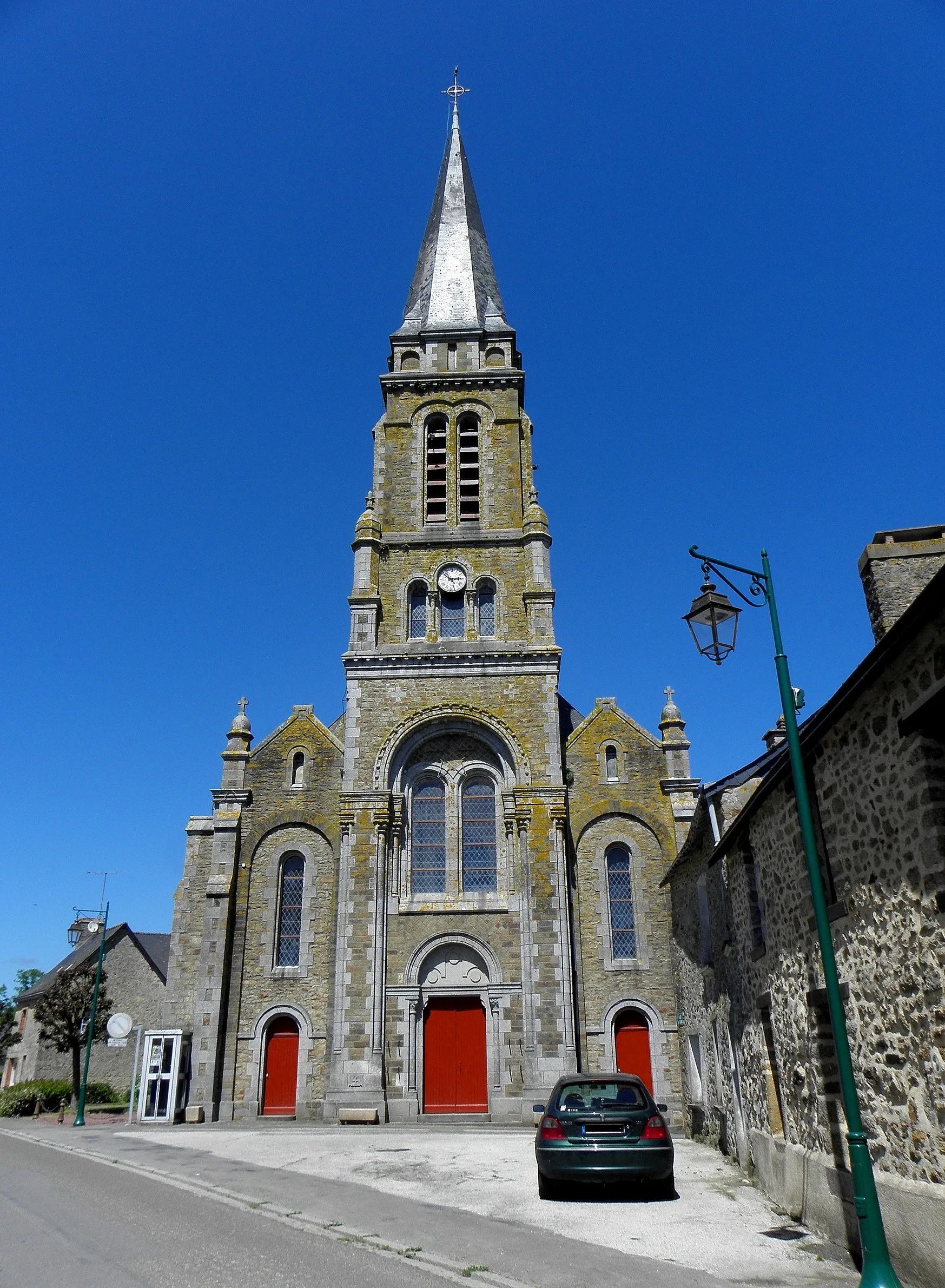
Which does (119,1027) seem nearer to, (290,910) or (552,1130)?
(290,910)

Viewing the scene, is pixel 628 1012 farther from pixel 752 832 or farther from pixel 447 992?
pixel 752 832

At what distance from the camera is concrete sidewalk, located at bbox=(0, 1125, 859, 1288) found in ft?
23.7

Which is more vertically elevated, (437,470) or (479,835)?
(437,470)

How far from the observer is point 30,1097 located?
98.5 ft

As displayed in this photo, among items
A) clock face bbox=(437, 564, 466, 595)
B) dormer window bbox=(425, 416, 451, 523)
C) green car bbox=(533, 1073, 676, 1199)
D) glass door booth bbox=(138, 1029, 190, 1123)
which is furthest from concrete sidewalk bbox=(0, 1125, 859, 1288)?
dormer window bbox=(425, 416, 451, 523)

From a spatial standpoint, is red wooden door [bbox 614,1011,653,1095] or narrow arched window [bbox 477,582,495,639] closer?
red wooden door [bbox 614,1011,653,1095]

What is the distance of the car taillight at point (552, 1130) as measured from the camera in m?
10.0

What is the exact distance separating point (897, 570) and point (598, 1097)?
6.81 meters

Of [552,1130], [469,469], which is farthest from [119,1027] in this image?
[469,469]

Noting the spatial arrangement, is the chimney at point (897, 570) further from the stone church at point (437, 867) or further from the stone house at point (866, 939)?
the stone church at point (437, 867)

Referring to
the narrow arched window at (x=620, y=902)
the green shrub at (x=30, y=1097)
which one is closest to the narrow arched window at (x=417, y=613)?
the narrow arched window at (x=620, y=902)

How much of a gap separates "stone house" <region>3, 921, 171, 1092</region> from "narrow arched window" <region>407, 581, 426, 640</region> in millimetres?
22964

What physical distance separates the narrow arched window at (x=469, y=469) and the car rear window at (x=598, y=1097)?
19130 mm

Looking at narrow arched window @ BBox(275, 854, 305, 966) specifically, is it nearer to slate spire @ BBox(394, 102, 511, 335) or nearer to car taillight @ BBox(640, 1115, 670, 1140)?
car taillight @ BBox(640, 1115, 670, 1140)
